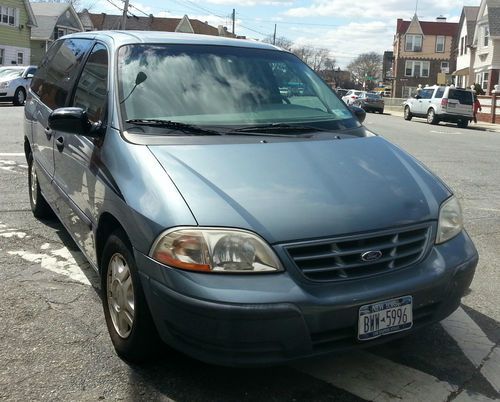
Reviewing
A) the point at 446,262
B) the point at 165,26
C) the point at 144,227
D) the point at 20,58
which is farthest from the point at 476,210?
the point at 165,26

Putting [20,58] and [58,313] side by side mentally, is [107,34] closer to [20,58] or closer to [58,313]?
[58,313]

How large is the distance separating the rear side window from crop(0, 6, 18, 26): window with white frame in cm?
3183

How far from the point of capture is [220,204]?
8.87 ft

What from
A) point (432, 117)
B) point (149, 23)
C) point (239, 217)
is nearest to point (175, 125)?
point (239, 217)

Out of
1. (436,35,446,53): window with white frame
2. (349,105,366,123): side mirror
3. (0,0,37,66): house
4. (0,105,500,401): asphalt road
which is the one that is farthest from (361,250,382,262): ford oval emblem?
(436,35,446,53): window with white frame

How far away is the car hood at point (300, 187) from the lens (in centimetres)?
268

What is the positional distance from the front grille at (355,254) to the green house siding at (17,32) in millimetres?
43936

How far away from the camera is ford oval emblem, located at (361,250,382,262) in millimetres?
2721

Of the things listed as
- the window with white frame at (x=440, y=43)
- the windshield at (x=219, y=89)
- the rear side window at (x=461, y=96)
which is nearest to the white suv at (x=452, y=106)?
the rear side window at (x=461, y=96)

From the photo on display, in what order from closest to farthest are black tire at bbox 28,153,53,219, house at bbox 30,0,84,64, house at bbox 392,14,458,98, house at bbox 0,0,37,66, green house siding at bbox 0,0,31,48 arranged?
black tire at bbox 28,153,53,219, green house siding at bbox 0,0,31,48, house at bbox 0,0,37,66, house at bbox 30,0,84,64, house at bbox 392,14,458,98

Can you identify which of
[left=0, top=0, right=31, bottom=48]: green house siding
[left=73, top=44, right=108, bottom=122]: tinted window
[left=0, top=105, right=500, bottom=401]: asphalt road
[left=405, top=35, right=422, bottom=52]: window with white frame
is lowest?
[left=0, top=105, right=500, bottom=401]: asphalt road

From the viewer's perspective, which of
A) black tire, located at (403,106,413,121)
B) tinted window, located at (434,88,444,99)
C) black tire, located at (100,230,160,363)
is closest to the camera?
black tire, located at (100,230,160,363)

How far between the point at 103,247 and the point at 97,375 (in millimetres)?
745

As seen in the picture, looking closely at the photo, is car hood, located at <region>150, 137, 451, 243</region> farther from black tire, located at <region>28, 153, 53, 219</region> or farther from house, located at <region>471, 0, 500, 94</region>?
house, located at <region>471, 0, 500, 94</region>
